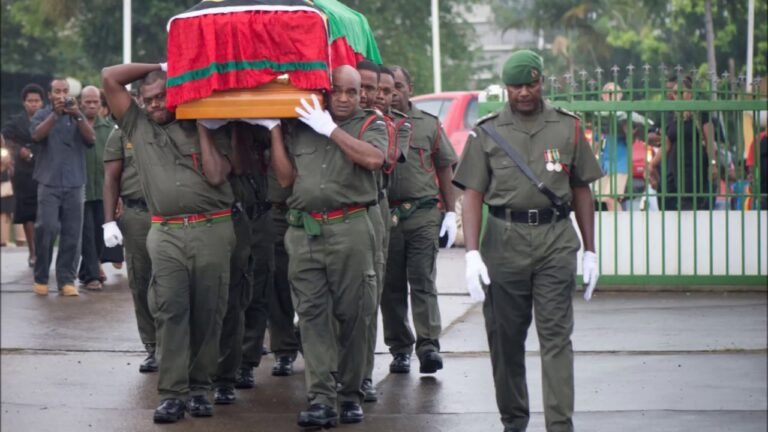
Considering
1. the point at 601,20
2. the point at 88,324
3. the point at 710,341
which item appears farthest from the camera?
the point at 601,20

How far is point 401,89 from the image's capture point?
31.9 ft

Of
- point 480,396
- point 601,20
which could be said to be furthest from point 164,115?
point 601,20

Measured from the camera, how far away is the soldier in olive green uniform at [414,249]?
959 centimetres

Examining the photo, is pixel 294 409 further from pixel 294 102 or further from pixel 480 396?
pixel 294 102

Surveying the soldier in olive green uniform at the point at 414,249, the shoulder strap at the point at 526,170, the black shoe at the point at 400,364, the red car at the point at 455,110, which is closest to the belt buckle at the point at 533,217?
the shoulder strap at the point at 526,170

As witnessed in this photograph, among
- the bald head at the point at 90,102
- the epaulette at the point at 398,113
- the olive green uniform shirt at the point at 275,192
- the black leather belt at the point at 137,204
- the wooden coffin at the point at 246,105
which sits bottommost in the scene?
the black leather belt at the point at 137,204

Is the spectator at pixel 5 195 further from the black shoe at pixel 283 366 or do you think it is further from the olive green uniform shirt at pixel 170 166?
the olive green uniform shirt at pixel 170 166

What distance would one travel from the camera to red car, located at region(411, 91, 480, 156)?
60.0 ft

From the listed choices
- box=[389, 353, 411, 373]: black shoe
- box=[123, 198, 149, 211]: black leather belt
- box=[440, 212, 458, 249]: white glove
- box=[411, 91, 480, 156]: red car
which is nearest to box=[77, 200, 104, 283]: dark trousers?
box=[123, 198, 149, 211]: black leather belt

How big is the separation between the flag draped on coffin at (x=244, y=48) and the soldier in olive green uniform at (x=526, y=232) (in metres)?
A: 1.12

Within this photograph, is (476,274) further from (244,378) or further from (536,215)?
(244,378)

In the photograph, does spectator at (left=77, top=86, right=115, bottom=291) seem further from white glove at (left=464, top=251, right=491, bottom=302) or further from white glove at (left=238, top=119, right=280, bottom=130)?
white glove at (left=464, top=251, right=491, bottom=302)

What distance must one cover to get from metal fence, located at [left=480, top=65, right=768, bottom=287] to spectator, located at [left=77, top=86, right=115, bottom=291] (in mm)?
4230

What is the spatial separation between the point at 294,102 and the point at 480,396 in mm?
2236
